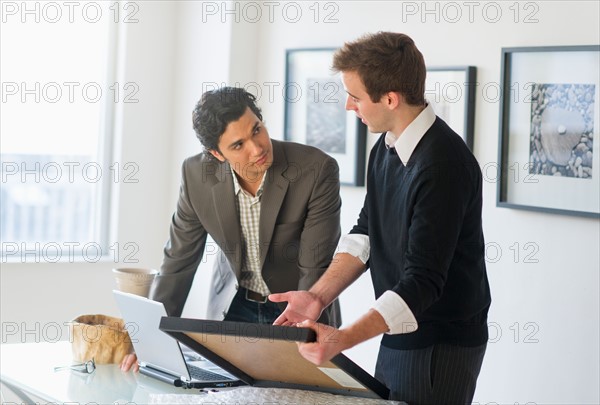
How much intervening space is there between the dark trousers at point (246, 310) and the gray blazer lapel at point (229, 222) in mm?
121

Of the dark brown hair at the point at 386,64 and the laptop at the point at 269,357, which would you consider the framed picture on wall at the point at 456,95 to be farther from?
the laptop at the point at 269,357

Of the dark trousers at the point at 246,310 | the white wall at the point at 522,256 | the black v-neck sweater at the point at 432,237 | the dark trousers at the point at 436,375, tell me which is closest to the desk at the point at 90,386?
the dark trousers at the point at 436,375

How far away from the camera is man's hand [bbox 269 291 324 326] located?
2.45m

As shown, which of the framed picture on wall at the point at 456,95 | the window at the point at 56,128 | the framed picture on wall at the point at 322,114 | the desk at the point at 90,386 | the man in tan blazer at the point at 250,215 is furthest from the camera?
the window at the point at 56,128

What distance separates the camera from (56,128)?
4773 millimetres

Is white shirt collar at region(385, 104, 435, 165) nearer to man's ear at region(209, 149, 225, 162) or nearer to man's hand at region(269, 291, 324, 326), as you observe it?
man's hand at region(269, 291, 324, 326)

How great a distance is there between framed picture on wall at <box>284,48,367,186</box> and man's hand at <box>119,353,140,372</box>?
1.72m

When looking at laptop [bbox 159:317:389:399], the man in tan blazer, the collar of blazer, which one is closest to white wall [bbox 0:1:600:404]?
the man in tan blazer

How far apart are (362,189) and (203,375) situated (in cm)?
179

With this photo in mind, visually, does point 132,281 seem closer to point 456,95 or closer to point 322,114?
point 456,95

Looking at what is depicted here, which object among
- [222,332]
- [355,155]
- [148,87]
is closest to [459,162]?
[222,332]

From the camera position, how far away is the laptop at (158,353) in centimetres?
257

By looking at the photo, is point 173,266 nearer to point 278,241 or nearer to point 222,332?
point 278,241

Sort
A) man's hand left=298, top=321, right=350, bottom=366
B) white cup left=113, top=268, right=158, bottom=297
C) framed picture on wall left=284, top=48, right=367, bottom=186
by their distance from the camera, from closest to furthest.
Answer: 1. man's hand left=298, top=321, right=350, bottom=366
2. white cup left=113, top=268, right=158, bottom=297
3. framed picture on wall left=284, top=48, right=367, bottom=186
